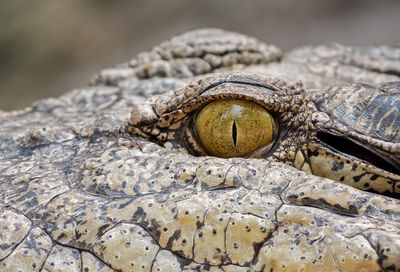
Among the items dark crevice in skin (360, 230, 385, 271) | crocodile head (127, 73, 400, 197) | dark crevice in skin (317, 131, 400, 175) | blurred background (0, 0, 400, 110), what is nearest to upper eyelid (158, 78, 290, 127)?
crocodile head (127, 73, 400, 197)

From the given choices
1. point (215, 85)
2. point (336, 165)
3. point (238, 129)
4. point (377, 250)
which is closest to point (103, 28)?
point (215, 85)

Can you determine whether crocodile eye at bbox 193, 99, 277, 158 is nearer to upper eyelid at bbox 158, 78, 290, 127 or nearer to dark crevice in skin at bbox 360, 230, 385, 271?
upper eyelid at bbox 158, 78, 290, 127

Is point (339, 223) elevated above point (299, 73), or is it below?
below

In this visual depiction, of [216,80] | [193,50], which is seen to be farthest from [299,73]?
[216,80]

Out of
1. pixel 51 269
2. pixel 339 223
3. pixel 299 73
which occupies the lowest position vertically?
pixel 51 269

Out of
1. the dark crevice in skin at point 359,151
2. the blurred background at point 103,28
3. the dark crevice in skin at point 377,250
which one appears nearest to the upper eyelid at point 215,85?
the dark crevice in skin at point 359,151

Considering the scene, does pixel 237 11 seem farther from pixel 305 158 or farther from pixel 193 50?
pixel 305 158

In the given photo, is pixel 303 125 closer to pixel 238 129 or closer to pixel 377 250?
pixel 238 129
